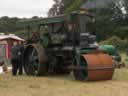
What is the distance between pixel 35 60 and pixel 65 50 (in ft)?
5.99

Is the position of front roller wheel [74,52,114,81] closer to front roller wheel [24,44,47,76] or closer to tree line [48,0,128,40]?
front roller wheel [24,44,47,76]

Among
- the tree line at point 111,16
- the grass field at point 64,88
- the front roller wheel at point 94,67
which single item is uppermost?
the tree line at point 111,16

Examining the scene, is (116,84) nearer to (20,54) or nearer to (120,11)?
(20,54)

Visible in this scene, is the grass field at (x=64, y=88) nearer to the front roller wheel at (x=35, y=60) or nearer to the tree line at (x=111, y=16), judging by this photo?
the front roller wheel at (x=35, y=60)

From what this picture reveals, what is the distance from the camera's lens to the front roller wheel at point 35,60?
1717 cm

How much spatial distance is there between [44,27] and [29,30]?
1089 mm

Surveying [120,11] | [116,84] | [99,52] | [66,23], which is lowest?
[116,84]

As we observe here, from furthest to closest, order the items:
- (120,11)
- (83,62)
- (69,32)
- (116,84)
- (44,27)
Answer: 1. (120,11)
2. (44,27)
3. (69,32)
4. (83,62)
5. (116,84)

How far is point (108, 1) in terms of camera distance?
203 ft

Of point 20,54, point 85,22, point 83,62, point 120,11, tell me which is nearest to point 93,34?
point 85,22

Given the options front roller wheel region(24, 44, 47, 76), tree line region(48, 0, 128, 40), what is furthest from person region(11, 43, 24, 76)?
tree line region(48, 0, 128, 40)

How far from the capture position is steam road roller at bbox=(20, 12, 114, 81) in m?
15.1

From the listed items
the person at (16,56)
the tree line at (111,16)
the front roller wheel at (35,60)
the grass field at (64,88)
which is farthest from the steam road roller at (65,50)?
the tree line at (111,16)

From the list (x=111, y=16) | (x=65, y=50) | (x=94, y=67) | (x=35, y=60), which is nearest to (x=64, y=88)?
(x=94, y=67)
